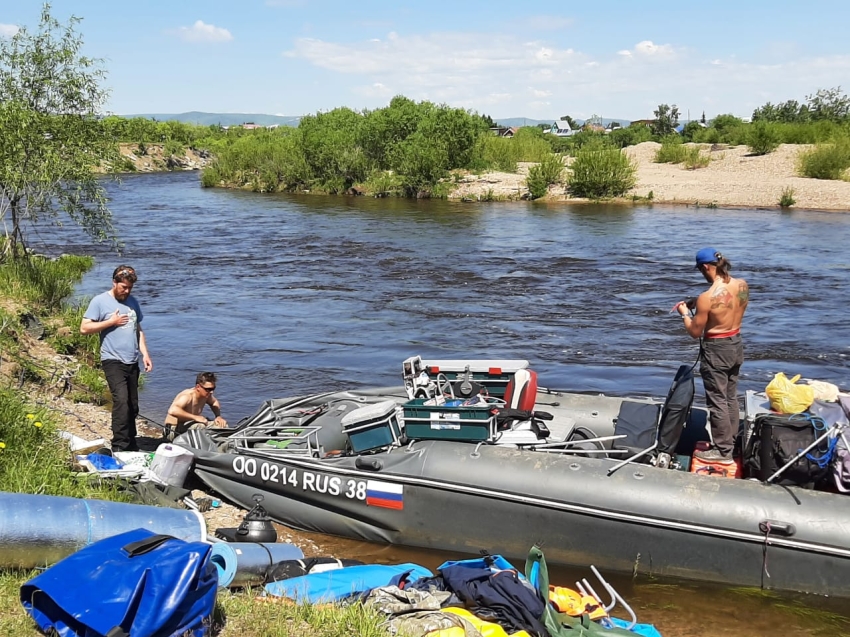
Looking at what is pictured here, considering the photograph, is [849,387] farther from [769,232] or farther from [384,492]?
[769,232]

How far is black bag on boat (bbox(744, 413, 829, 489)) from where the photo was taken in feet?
20.7

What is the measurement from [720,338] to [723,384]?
36cm

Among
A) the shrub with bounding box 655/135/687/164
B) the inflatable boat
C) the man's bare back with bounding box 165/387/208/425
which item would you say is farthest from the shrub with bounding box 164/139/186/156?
the inflatable boat

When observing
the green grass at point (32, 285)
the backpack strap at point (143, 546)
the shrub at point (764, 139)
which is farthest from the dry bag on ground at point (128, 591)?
the shrub at point (764, 139)

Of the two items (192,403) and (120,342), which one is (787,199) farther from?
(120,342)

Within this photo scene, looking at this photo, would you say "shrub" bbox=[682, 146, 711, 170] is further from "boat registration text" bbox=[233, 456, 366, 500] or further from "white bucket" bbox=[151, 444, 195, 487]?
"white bucket" bbox=[151, 444, 195, 487]

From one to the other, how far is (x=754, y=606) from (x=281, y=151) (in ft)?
143

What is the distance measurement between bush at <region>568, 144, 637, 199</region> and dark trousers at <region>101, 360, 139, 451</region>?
3167cm

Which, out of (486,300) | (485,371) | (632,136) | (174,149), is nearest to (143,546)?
(485,371)

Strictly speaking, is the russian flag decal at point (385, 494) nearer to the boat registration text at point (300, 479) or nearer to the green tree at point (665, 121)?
the boat registration text at point (300, 479)

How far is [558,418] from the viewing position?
26.6 feet

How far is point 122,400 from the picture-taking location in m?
7.81

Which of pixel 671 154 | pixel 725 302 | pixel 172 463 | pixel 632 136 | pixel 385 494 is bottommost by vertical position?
pixel 385 494

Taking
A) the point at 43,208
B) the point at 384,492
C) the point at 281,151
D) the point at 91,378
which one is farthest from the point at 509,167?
the point at 384,492
